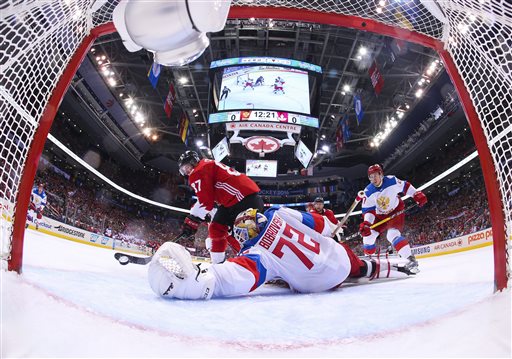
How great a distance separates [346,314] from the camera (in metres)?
1.46

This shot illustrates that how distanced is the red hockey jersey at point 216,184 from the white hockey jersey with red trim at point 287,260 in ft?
2.73

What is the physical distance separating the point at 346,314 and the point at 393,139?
16.7 m

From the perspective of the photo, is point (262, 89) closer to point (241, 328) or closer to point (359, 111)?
point (359, 111)

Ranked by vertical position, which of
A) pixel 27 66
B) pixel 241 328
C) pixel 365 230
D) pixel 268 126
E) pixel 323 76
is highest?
pixel 323 76

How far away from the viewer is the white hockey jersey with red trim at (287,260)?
196 centimetres

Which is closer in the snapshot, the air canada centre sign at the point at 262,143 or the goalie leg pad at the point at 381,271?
the goalie leg pad at the point at 381,271

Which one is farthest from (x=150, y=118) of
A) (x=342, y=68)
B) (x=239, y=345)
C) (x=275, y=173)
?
(x=239, y=345)

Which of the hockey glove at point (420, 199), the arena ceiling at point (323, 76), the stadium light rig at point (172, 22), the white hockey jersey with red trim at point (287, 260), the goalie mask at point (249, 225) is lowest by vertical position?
the white hockey jersey with red trim at point (287, 260)

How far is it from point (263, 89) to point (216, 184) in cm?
490

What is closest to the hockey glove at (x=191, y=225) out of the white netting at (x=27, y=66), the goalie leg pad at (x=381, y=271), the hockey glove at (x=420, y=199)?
the goalie leg pad at (x=381, y=271)

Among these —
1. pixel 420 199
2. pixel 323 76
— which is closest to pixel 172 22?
pixel 420 199

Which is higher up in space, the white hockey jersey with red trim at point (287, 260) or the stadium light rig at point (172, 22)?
the stadium light rig at point (172, 22)

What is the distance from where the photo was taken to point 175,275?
173 centimetres

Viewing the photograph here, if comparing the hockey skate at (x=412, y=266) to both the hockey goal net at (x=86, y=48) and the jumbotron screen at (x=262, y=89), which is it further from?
the jumbotron screen at (x=262, y=89)
